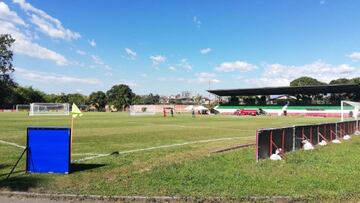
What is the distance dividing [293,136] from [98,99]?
485 ft

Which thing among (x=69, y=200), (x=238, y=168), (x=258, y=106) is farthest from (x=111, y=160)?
(x=258, y=106)

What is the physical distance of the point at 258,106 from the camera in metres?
110

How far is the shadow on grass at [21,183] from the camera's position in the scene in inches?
372

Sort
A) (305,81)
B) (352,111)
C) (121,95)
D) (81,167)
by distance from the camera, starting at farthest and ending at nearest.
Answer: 1. (121,95)
2. (305,81)
3. (352,111)
4. (81,167)

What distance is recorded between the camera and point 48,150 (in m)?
11.3

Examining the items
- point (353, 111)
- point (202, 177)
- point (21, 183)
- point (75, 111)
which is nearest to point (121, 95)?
point (353, 111)

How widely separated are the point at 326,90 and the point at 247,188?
305ft

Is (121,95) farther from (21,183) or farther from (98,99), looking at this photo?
(21,183)

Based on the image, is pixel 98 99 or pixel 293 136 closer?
pixel 293 136

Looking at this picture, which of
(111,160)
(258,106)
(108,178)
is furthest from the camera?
(258,106)

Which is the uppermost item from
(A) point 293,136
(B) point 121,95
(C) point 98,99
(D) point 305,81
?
(D) point 305,81

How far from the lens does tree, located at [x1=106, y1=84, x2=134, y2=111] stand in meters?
162

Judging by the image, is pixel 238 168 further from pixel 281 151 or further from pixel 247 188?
pixel 281 151

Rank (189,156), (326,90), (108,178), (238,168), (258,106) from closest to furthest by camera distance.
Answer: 1. (108,178)
2. (238,168)
3. (189,156)
4. (326,90)
5. (258,106)
